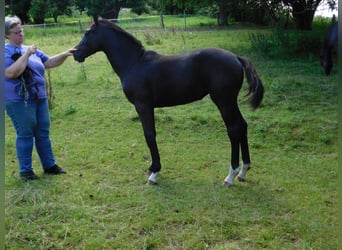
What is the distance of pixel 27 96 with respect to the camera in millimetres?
3754

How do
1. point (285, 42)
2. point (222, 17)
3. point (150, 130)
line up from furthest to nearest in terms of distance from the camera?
point (285, 42), point (222, 17), point (150, 130)

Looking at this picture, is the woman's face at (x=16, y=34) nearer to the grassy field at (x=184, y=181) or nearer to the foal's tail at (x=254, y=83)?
the grassy field at (x=184, y=181)

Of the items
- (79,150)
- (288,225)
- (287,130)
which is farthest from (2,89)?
(287,130)

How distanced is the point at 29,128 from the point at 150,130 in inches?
48.6

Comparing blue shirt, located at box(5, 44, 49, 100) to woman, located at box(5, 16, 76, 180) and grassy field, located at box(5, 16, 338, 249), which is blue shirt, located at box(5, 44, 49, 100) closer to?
woman, located at box(5, 16, 76, 180)

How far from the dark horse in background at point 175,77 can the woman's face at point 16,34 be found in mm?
578

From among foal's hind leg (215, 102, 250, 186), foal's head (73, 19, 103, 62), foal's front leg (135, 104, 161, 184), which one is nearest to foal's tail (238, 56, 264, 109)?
foal's hind leg (215, 102, 250, 186)

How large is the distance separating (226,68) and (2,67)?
297 cm

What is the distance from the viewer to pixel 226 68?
3547mm

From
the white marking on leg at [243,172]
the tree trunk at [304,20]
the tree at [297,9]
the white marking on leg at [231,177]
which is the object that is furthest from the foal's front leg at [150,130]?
the tree trunk at [304,20]

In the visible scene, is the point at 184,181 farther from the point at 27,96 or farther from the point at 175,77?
the point at 27,96

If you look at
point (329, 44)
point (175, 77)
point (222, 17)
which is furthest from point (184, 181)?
point (329, 44)

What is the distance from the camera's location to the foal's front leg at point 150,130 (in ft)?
12.9

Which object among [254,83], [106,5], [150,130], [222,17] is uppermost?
[106,5]
